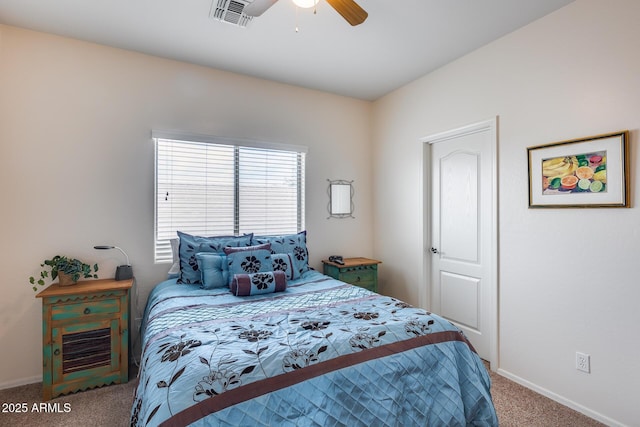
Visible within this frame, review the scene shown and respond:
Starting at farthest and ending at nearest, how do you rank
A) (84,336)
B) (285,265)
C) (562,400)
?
(285,265) → (84,336) → (562,400)

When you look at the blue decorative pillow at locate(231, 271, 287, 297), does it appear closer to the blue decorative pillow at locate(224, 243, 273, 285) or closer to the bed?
the blue decorative pillow at locate(224, 243, 273, 285)

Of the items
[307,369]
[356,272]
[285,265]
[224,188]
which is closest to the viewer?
[307,369]

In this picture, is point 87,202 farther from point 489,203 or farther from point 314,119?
point 489,203

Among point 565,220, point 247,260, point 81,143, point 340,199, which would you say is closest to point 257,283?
point 247,260

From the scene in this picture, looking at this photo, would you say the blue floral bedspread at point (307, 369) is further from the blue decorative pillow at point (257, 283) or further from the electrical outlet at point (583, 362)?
the electrical outlet at point (583, 362)

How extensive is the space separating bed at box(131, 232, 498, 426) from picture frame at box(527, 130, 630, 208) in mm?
1294

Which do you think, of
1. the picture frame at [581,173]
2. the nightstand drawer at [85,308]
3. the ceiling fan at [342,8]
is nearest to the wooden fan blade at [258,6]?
the ceiling fan at [342,8]

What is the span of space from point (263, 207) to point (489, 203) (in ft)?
7.27

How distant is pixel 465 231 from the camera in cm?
300

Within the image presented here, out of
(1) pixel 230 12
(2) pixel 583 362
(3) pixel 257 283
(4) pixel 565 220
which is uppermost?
(1) pixel 230 12

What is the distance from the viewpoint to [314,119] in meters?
3.69

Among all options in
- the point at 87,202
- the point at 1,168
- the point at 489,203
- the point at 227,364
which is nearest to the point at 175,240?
the point at 87,202

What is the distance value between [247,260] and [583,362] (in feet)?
8.13

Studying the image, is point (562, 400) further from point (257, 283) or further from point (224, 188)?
point (224, 188)
